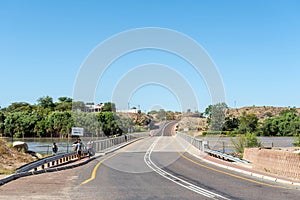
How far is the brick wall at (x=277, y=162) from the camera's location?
1706 cm

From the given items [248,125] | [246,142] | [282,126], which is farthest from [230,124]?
[246,142]

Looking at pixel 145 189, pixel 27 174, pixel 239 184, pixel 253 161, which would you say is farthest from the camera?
pixel 253 161

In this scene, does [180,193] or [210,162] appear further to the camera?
[210,162]

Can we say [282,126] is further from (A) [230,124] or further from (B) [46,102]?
(B) [46,102]

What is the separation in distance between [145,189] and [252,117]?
88.1 metres

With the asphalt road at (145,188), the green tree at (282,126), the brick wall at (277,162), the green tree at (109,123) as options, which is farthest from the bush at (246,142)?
the green tree at (109,123)

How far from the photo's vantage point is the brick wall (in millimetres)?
17062

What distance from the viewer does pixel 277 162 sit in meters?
18.6

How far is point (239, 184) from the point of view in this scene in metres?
15.6

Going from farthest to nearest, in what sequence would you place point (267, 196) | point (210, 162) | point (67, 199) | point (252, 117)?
point (252, 117), point (210, 162), point (267, 196), point (67, 199)

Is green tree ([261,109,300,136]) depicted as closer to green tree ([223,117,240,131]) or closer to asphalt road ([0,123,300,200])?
green tree ([223,117,240,131])

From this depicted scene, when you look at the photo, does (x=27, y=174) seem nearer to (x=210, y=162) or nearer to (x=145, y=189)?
(x=145, y=189)

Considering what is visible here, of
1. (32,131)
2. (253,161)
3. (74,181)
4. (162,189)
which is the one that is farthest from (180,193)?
(32,131)

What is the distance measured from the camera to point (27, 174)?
59.6ft
